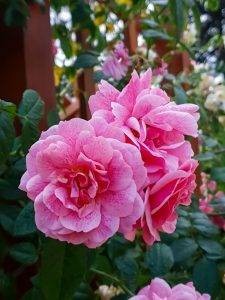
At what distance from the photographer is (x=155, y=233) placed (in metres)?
0.51

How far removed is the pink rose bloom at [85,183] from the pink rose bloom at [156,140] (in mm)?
21

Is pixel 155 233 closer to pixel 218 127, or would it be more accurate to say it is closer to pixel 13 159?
pixel 13 159

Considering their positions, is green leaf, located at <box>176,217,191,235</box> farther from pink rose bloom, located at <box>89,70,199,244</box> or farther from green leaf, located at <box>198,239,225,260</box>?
pink rose bloom, located at <box>89,70,199,244</box>

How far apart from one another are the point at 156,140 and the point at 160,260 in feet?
1.31

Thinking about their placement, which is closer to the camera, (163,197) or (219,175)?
(163,197)

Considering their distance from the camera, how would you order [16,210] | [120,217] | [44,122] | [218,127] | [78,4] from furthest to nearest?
1. [218,127]
2. [78,4]
3. [44,122]
4. [16,210]
5. [120,217]

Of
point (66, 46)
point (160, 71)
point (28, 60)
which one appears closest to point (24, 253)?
point (28, 60)

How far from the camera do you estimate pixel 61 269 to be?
0.56m

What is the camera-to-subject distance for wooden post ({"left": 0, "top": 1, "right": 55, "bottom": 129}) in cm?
115

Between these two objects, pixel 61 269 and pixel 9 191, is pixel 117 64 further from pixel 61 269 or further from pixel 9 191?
pixel 61 269

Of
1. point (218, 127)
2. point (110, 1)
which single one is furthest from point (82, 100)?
point (218, 127)

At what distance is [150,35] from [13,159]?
0.51 meters

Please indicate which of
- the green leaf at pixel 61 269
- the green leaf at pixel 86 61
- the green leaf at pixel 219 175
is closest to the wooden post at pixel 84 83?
the green leaf at pixel 86 61

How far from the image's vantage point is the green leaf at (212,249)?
2.86ft
